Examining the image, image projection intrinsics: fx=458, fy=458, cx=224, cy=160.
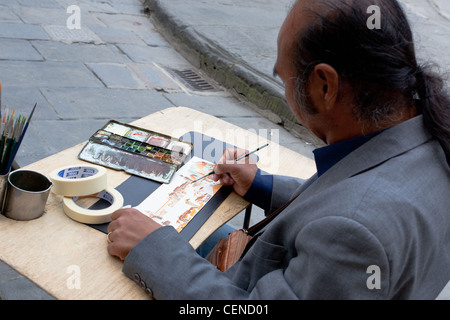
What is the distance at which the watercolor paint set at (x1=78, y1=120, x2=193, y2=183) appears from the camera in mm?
1544

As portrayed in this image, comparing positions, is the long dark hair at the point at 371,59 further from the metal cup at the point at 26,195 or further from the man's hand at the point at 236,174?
the metal cup at the point at 26,195

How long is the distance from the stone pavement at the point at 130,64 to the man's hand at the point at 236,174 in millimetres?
1796

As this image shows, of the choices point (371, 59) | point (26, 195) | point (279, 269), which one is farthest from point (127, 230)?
point (371, 59)

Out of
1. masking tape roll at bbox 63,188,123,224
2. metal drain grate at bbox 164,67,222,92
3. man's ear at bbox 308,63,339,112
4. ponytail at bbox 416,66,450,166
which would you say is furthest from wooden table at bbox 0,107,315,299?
metal drain grate at bbox 164,67,222,92

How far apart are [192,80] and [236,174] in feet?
11.4

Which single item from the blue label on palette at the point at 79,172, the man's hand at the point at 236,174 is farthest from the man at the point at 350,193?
the man's hand at the point at 236,174

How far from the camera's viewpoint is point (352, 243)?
0.87 meters

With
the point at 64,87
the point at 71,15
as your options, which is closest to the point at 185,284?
the point at 64,87

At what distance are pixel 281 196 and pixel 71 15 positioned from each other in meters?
4.92

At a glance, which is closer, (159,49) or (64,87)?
(64,87)

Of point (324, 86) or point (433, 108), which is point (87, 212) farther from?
point (433, 108)

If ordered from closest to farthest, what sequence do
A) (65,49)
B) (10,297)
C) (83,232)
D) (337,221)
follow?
(337,221), (83,232), (10,297), (65,49)
